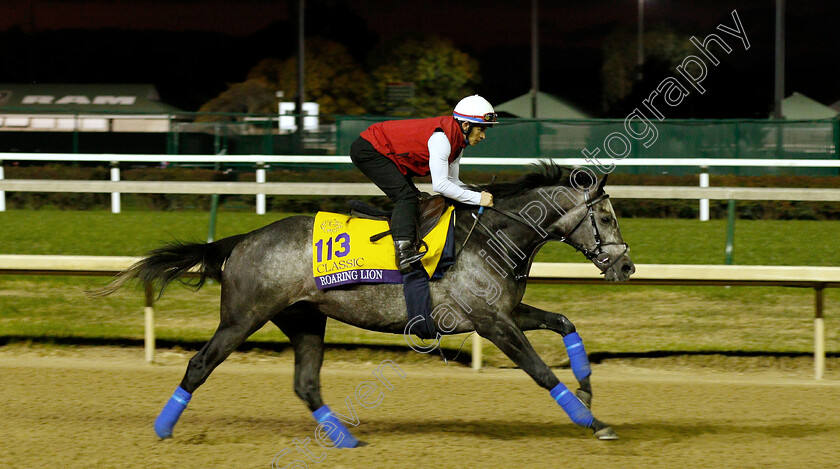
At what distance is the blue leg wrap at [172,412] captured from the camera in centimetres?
468

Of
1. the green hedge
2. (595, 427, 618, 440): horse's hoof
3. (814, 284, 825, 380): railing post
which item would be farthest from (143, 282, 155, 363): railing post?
the green hedge

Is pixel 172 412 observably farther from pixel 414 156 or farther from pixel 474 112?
pixel 474 112

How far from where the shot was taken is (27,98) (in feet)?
95.9

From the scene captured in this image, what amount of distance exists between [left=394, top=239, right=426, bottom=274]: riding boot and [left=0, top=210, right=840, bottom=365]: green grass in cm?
213

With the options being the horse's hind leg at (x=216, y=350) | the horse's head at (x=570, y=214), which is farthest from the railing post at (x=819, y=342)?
the horse's hind leg at (x=216, y=350)

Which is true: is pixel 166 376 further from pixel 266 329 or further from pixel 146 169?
pixel 146 169

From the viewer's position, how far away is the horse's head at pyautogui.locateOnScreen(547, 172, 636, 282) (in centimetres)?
465

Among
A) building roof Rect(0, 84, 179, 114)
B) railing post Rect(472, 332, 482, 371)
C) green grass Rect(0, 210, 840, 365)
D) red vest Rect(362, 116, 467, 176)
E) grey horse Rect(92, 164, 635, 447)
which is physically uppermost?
building roof Rect(0, 84, 179, 114)

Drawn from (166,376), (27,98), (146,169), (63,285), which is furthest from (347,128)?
(27,98)

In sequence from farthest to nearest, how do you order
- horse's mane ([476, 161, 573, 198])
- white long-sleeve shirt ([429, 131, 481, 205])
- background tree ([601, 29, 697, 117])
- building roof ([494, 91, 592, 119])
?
background tree ([601, 29, 697, 117]) → building roof ([494, 91, 592, 119]) → horse's mane ([476, 161, 573, 198]) → white long-sleeve shirt ([429, 131, 481, 205])

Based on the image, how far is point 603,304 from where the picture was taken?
8289mm

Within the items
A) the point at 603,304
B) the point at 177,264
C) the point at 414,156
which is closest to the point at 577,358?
the point at 414,156

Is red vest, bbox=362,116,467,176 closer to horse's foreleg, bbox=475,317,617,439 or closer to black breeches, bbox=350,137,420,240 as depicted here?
black breeches, bbox=350,137,420,240

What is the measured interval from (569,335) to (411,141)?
1216 millimetres
